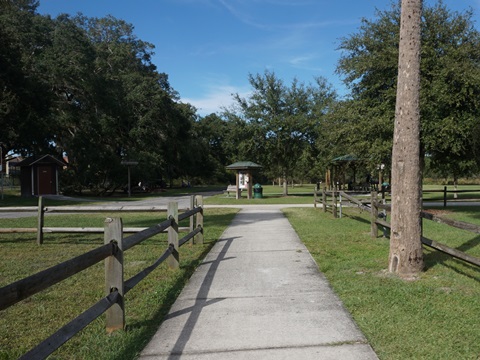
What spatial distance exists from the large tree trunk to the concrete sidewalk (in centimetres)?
135

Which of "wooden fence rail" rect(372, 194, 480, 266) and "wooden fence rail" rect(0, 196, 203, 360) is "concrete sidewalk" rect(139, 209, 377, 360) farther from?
"wooden fence rail" rect(372, 194, 480, 266)

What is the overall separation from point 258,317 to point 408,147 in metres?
3.45

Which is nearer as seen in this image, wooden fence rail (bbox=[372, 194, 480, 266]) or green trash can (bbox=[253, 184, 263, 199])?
wooden fence rail (bbox=[372, 194, 480, 266])

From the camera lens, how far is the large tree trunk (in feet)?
20.3

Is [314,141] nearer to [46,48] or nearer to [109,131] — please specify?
[109,131]

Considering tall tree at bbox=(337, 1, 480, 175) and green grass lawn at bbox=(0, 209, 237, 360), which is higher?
tall tree at bbox=(337, 1, 480, 175)

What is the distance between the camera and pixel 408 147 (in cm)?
621

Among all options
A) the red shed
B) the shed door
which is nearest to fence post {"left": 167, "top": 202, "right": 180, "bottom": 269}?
the red shed

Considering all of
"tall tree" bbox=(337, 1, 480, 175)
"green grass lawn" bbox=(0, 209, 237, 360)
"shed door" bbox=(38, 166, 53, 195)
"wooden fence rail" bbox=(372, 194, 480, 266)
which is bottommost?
"green grass lawn" bbox=(0, 209, 237, 360)

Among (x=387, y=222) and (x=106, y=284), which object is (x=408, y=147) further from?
(x=106, y=284)

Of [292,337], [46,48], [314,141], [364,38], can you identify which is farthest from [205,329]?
[46,48]

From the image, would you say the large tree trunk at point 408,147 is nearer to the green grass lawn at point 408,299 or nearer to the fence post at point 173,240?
the green grass lawn at point 408,299

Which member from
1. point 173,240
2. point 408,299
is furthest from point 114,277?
point 408,299

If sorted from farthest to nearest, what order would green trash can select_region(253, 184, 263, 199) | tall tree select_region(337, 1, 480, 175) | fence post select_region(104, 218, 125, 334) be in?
green trash can select_region(253, 184, 263, 199) < tall tree select_region(337, 1, 480, 175) < fence post select_region(104, 218, 125, 334)
